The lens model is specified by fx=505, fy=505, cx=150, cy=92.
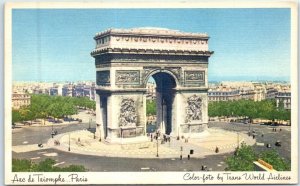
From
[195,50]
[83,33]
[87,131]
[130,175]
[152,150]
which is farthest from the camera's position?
[87,131]

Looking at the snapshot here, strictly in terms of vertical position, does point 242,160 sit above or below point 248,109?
below

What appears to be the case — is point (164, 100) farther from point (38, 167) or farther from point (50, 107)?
point (38, 167)

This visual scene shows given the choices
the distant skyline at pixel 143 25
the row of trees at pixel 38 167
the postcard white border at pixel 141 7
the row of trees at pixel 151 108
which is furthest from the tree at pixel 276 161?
the row of trees at pixel 151 108

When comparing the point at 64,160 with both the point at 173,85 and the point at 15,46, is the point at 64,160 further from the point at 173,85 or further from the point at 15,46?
the point at 173,85

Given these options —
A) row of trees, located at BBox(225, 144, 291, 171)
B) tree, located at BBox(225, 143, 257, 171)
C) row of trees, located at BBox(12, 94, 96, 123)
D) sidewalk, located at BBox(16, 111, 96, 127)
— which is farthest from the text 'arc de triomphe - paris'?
row of trees, located at BBox(225, 144, 291, 171)

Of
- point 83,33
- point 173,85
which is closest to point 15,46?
point 83,33

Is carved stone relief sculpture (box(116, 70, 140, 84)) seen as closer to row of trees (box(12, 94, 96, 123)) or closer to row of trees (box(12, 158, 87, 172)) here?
row of trees (box(12, 94, 96, 123))

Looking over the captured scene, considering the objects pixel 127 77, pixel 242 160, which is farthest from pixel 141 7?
pixel 242 160
